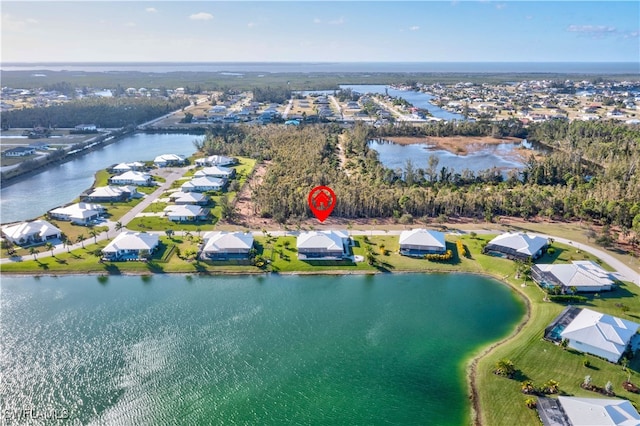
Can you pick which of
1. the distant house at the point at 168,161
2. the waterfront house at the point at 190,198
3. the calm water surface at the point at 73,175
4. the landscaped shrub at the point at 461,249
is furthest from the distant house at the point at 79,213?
the landscaped shrub at the point at 461,249

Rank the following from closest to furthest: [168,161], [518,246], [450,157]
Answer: [518,246] → [168,161] → [450,157]

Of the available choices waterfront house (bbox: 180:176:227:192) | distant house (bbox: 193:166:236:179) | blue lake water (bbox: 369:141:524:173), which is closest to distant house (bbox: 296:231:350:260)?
waterfront house (bbox: 180:176:227:192)

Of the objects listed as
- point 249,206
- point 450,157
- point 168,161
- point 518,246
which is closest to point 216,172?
point 168,161

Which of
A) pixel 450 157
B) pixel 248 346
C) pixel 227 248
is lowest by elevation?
pixel 248 346

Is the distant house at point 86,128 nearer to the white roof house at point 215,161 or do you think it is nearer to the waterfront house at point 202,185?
the white roof house at point 215,161

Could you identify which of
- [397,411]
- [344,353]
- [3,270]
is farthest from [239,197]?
[397,411]

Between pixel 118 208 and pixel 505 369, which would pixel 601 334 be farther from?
pixel 118 208
